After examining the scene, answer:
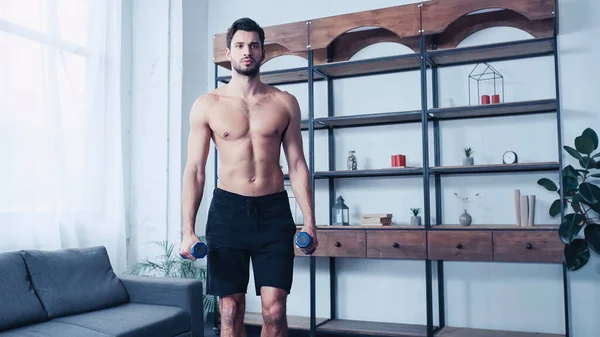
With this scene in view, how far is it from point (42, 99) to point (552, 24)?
10.9ft

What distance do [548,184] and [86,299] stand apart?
278cm

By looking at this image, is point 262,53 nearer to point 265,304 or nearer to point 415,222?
point 265,304

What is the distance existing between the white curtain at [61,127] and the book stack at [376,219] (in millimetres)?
1797

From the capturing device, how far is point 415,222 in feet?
13.3

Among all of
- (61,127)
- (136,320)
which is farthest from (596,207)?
(61,127)

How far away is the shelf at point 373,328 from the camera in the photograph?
396cm

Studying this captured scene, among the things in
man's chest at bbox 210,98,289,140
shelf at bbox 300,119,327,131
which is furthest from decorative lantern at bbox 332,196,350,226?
man's chest at bbox 210,98,289,140

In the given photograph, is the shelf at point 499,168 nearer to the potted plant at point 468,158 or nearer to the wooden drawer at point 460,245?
the potted plant at point 468,158

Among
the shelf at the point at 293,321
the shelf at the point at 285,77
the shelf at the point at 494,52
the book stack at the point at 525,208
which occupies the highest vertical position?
the shelf at the point at 494,52

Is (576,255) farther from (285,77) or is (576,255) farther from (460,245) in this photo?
(285,77)

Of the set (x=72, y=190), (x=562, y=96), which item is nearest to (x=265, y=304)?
(x=72, y=190)

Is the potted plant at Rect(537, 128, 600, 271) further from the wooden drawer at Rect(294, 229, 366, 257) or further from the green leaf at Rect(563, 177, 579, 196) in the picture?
the wooden drawer at Rect(294, 229, 366, 257)

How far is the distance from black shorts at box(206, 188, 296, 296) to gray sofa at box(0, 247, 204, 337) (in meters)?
0.89

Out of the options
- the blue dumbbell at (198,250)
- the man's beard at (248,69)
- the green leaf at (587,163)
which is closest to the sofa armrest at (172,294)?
the blue dumbbell at (198,250)
